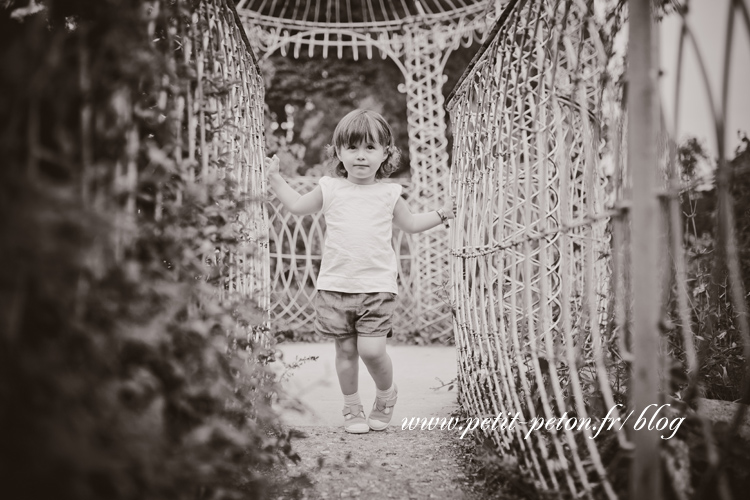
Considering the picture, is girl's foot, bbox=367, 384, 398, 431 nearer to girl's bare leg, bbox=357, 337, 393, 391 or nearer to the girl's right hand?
girl's bare leg, bbox=357, 337, 393, 391

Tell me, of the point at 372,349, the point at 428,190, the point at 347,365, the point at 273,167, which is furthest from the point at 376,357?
the point at 428,190

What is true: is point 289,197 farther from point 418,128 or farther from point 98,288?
point 418,128

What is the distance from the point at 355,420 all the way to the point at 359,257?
0.69m

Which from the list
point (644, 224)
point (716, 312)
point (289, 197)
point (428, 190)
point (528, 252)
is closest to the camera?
point (644, 224)

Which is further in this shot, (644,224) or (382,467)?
(382,467)

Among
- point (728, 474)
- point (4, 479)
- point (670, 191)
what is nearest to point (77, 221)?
point (4, 479)

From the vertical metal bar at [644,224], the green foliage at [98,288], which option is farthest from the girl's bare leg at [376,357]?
the vertical metal bar at [644,224]

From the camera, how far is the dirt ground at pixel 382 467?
1.52 metres

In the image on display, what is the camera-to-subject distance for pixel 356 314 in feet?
7.44

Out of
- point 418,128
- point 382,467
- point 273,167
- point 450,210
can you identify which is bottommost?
point 382,467

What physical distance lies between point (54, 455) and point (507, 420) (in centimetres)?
126

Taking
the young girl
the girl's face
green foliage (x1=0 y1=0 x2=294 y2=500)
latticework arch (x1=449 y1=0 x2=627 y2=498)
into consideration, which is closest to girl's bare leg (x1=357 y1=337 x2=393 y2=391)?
the young girl

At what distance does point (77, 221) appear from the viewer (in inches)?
23.1

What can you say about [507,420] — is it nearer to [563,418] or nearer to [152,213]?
[563,418]
